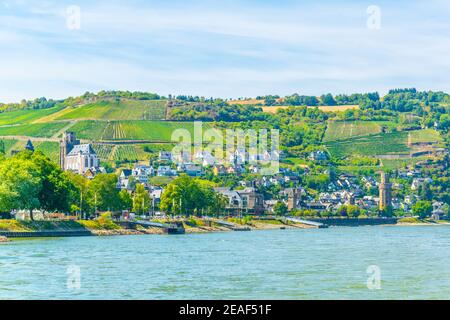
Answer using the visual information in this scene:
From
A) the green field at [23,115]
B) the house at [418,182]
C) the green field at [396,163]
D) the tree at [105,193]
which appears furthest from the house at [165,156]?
the tree at [105,193]

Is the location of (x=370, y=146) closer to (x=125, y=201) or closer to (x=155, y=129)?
(x=155, y=129)

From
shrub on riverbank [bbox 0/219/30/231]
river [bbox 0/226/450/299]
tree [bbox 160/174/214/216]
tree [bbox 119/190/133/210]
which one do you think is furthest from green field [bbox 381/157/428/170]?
river [bbox 0/226/450/299]

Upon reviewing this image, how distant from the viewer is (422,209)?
524ft

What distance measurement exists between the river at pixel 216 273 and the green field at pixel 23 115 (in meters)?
122

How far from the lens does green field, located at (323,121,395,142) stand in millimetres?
184125

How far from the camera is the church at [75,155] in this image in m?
149

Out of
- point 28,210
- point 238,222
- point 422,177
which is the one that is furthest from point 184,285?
point 422,177

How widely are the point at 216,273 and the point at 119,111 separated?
13894cm

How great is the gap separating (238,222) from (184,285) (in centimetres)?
8073

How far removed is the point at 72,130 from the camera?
162375 millimetres

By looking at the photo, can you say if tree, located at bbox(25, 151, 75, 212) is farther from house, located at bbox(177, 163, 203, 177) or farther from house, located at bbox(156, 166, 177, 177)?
house, located at bbox(177, 163, 203, 177)

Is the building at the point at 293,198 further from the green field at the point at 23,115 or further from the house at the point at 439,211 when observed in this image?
the green field at the point at 23,115

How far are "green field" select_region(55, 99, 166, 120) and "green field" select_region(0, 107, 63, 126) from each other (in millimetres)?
4648
